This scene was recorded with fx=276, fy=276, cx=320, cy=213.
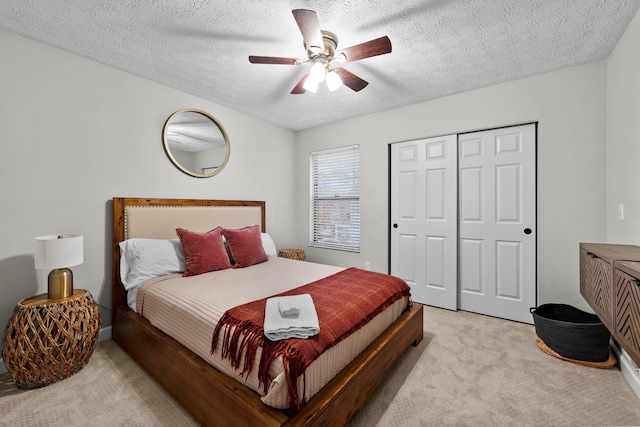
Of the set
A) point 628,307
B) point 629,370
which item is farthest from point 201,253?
point 629,370

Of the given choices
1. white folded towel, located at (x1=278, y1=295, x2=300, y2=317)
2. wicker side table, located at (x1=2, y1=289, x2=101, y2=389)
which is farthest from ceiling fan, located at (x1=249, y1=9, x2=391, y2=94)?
wicker side table, located at (x1=2, y1=289, x2=101, y2=389)

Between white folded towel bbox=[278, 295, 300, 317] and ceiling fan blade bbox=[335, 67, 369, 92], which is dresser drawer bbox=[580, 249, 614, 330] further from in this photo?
ceiling fan blade bbox=[335, 67, 369, 92]

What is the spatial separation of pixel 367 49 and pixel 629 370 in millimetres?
2741

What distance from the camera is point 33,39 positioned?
2113 millimetres

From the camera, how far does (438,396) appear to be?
173cm

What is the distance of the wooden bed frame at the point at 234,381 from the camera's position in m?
1.24

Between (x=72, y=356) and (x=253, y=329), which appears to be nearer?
(x=253, y=329)

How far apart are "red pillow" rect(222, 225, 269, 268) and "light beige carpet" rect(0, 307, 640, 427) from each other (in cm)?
116

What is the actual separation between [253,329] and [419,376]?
1.29 meters

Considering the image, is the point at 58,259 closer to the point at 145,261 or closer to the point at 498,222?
the point at 145,261

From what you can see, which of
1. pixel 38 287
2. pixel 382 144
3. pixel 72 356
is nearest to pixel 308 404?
pixel 72 356

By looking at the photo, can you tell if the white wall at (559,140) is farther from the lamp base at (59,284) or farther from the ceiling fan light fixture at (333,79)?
the lamp base at (59,284)

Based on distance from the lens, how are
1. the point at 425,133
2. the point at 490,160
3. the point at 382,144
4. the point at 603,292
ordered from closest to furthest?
the point at 603,292, the point at 490,160, the point at 425,133, the point at 382,144

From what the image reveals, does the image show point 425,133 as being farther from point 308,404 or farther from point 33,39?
point 33,39
